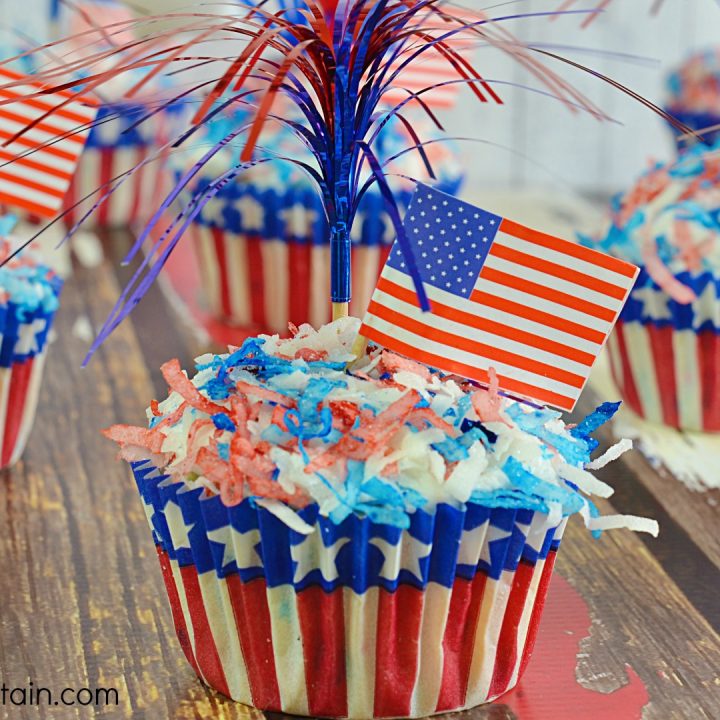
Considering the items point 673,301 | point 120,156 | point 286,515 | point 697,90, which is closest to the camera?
point 286,515

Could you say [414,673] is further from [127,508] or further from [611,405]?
[127,508]

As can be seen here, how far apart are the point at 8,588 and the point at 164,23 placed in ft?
5.23

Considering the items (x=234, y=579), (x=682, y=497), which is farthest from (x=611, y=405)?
(x=682, y=497)

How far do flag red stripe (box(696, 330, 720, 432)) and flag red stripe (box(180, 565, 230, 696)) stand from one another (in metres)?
1.34

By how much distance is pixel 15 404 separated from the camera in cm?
254

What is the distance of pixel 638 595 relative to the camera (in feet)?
6.98

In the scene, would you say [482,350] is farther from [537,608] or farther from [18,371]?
[18,371]

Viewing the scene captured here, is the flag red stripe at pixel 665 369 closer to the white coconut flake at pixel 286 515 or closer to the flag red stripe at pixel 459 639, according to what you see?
the flag red stripe at pixel 459 639

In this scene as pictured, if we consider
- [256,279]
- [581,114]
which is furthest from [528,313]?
[581,114]

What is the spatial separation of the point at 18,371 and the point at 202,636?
93cm

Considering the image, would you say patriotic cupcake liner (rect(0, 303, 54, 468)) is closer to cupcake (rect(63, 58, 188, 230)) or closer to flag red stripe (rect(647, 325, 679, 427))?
flag red stripe (rect(647, 325, 679, 427))

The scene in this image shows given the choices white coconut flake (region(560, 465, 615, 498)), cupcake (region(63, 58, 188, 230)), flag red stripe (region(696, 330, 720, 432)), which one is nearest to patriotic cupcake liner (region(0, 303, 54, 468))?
white coconut flake (region(560, 465, 615, 498))

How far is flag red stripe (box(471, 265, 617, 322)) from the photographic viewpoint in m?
1.71

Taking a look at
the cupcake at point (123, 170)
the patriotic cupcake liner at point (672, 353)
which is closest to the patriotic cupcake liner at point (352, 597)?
the patriotic cupcake liner at point (672, 353)
